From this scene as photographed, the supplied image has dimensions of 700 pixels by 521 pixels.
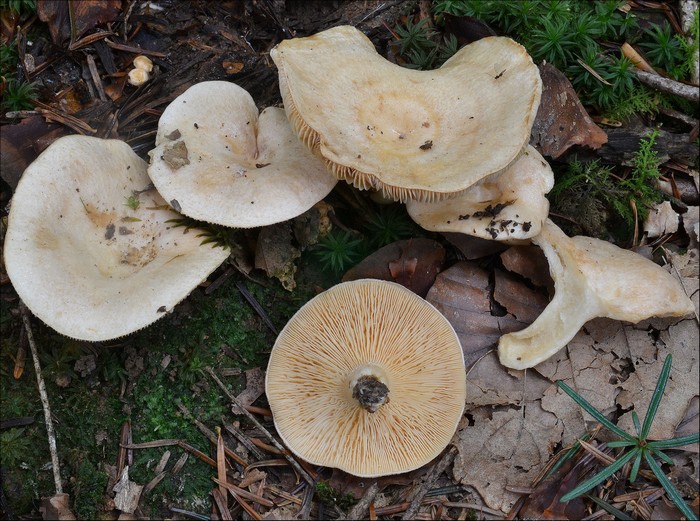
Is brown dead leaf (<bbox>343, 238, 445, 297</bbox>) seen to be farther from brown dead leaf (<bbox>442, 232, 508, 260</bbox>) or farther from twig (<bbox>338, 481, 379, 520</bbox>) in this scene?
twig (<bbox>338, 481, 379, 520</bbox>)

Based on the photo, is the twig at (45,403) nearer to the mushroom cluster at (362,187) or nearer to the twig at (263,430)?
the mushroom cluster at (362,187)

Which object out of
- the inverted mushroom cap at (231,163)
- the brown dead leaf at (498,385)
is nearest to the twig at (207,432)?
the inverted mushroom cap at (231,163)

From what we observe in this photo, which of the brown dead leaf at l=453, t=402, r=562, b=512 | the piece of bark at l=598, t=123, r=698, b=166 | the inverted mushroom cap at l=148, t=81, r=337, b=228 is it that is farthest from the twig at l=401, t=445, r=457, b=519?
the piece of bark at l=598, t=123, r=698, b=166

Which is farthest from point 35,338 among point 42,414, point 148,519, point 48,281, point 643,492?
point 643,492

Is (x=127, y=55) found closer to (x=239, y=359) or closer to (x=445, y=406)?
(x=239, y=359)

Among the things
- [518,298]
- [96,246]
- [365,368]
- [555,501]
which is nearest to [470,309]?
[518,298]
